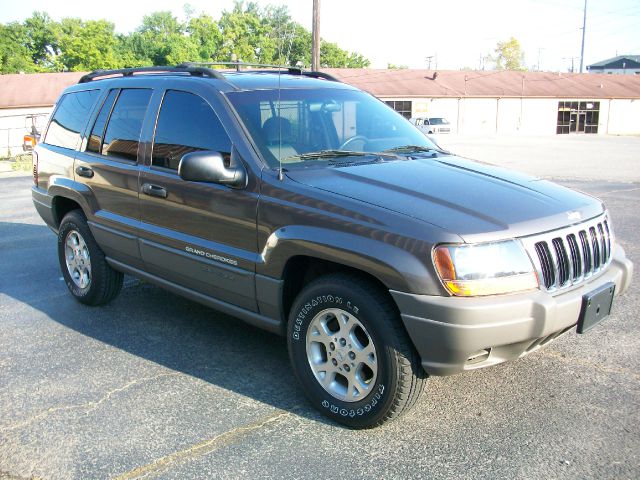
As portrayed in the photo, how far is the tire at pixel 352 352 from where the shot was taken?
10.5 feet

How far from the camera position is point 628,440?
10.8ft

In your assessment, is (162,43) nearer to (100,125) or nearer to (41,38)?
(41,38)

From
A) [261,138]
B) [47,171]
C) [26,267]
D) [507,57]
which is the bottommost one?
[26,267]

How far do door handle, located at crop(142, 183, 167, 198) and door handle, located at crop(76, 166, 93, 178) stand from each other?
880 mm

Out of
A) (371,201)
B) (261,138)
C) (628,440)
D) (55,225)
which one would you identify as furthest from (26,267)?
(628,440)

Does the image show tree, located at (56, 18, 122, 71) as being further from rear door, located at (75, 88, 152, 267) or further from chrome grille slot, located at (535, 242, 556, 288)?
chrome grille slot, located at (535, 242, 556, 288)

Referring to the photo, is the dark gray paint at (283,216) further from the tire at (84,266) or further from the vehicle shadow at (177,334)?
the vehicle shadow at (177,334)

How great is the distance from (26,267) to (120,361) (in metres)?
3.23

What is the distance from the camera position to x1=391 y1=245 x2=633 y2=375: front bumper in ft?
9.81

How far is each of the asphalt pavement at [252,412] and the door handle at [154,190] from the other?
1120 millimetres

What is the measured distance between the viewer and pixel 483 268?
3.05 m

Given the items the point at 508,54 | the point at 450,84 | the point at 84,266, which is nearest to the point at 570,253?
the point at 84,266

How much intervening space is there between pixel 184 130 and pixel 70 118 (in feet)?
6.20

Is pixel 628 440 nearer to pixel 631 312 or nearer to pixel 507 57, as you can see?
pixel 631 312
